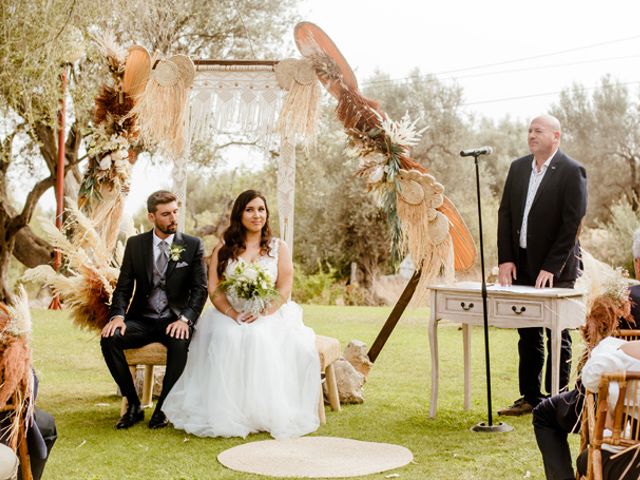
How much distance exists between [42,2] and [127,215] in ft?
12.9

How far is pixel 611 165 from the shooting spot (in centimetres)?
2084

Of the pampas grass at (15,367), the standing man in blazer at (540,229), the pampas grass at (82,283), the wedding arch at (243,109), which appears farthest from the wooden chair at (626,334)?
the pampas grass at (82,283)

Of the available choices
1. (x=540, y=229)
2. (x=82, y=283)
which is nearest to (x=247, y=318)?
(x=82, y=283)

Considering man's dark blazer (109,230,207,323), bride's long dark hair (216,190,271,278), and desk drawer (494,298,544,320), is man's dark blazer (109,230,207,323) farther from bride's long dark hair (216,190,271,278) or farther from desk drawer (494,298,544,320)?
desk drawer (494,298,544,320)

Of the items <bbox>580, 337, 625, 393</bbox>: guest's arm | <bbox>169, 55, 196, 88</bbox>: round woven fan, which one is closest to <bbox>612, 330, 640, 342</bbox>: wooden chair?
<bbox>580, 337, 625, 393</bbox>: guest's arm

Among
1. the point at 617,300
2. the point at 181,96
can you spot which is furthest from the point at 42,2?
the point at 617,300

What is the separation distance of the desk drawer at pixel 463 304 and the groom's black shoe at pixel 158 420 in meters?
2.02

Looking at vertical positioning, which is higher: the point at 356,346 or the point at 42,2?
the point at 42,2

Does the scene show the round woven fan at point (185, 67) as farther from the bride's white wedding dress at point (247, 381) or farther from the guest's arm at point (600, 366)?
the guest's arm at point (600, 366)

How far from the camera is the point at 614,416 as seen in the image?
264cm

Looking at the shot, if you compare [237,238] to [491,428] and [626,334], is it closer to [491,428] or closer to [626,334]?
[491,428]

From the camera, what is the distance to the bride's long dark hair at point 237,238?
227 inches

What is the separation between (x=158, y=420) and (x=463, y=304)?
7.13ft

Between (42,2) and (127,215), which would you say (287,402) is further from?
(42,2)
